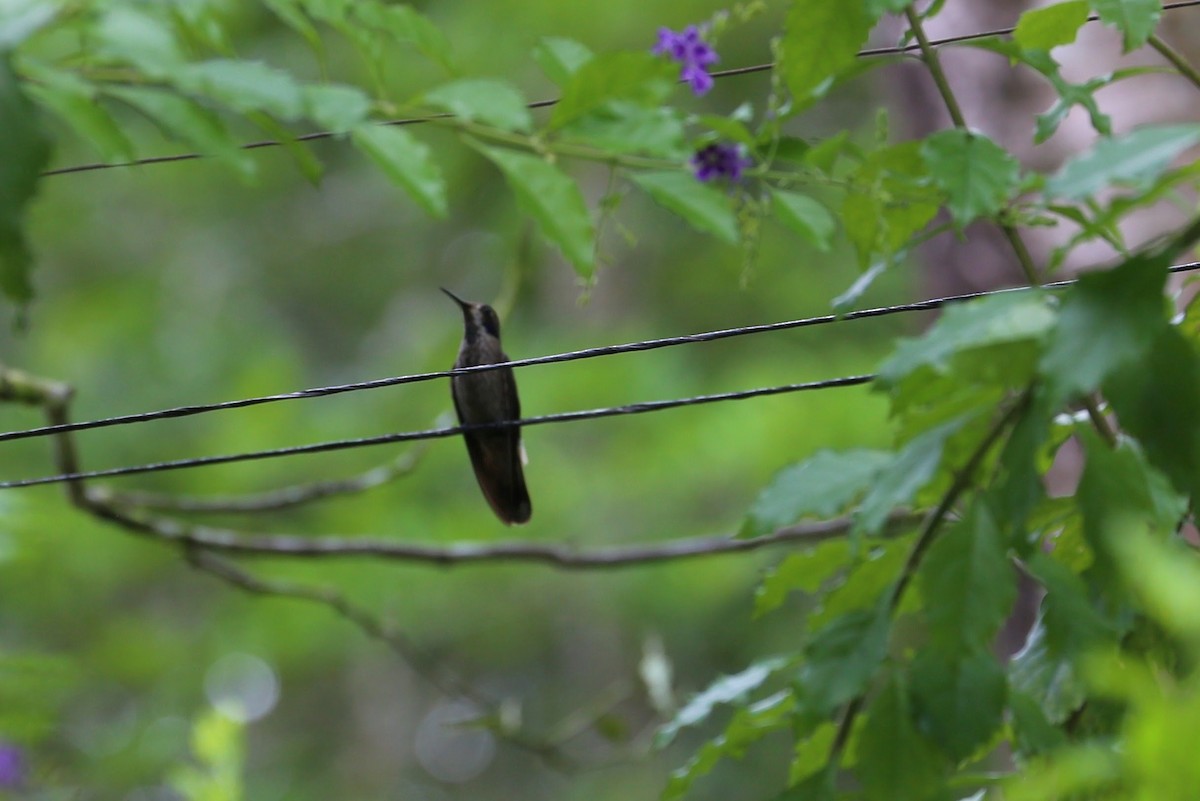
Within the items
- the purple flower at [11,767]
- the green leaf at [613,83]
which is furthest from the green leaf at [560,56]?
the purple flower at [11,767]

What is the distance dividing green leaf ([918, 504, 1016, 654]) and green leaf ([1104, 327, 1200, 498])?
280 mm

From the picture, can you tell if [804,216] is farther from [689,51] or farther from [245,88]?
[245,88]

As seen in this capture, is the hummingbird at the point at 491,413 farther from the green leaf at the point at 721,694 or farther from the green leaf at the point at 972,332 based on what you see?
the green leaf at the point at 972,332

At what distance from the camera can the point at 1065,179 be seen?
148cm

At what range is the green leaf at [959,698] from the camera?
69.4 inches

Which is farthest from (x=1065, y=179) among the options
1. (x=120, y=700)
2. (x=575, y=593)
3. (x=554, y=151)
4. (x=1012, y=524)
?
(x=120, y=700)

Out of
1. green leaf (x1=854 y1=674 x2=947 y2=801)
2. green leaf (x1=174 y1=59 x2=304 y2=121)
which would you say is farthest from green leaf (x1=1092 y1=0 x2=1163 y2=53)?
green leaf (x1=174 y1=59 x2=304 y2=121)

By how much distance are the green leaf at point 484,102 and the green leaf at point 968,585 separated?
0.92 m

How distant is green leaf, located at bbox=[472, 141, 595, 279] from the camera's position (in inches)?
88.5

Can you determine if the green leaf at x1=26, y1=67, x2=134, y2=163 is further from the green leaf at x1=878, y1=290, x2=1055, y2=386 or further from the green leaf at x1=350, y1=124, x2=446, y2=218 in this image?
the green leaf at x1=878, y1=290, x2=1055, y2=386

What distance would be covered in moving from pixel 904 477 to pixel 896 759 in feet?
1.28

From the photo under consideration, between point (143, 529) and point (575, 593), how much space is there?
272 inches

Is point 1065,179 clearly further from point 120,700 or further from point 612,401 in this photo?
point 120,700

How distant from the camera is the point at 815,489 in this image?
200 cm
